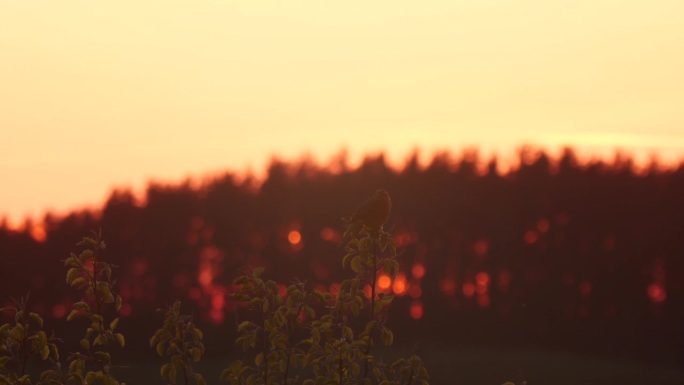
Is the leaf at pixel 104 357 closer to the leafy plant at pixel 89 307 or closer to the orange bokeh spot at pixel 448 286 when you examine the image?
the leafy plant at pixel 89 307

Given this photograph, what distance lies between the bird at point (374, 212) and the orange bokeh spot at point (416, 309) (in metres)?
38.2

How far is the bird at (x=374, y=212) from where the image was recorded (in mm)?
6754

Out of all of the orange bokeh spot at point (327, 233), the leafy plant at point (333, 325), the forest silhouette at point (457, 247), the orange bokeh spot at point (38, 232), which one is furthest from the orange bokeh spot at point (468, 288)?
the leafy plant at point (333, 325)

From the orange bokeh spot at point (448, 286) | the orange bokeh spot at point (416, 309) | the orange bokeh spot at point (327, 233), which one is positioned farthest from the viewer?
the orange bokeh spot at point (448, 286)

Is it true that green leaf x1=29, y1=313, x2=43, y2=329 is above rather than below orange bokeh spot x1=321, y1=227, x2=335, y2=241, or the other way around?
above

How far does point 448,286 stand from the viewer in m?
46.1

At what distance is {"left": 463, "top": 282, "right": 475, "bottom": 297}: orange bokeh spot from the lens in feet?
151

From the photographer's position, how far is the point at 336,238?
152ft

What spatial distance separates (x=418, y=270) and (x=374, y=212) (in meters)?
39.6

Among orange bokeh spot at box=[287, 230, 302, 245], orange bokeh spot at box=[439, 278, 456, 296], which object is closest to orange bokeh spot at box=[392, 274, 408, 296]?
orange bokeh spot at box=[439, 278, 456, 296]

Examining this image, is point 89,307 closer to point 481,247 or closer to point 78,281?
point 78,281

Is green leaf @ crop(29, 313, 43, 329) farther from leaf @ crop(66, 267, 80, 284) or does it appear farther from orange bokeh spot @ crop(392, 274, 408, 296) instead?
orange bokeh spot @ crop(392, 274, 408, 296)

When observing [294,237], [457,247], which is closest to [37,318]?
[294,237]

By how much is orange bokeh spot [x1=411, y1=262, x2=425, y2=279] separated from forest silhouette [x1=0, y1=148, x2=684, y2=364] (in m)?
0.07
